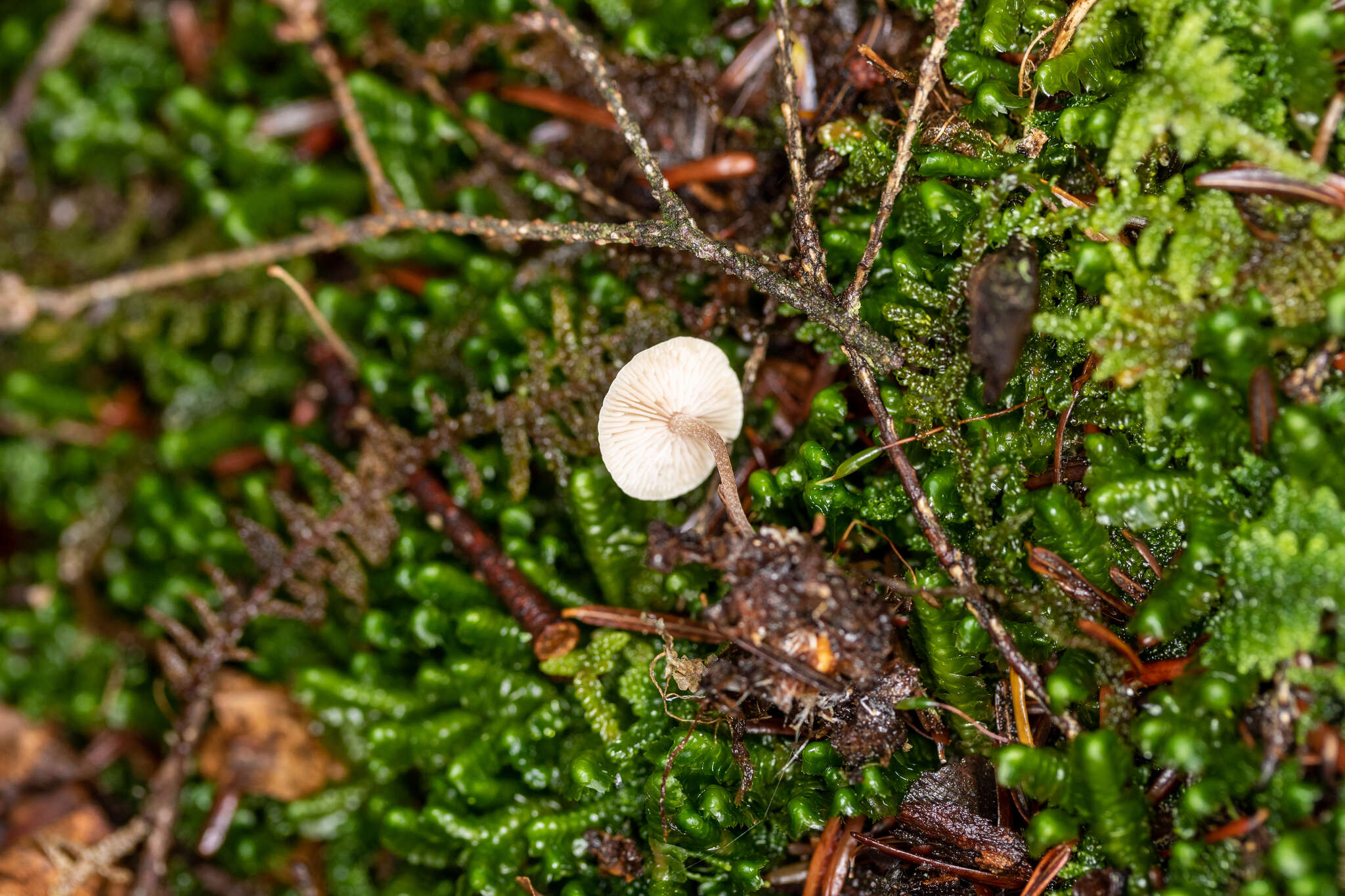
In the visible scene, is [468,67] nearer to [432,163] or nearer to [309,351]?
[432,163]

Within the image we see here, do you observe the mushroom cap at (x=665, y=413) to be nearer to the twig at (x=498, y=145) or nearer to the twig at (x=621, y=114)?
the twig at (x=621, y=114)

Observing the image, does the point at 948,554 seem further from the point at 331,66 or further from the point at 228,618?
the point at 331,66

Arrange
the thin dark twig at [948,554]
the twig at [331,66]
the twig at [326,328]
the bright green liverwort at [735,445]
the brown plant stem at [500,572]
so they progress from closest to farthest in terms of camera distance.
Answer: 1. the bright green liverwort at [735,445]
2. the thin dark twig at [948,554]
3. the brown plant stem at [500,572]
4. the twig at [326,328]
5. the twig at [331,66]

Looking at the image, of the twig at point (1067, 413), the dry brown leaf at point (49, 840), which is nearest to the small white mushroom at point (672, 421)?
the twig at point (1067, 413)

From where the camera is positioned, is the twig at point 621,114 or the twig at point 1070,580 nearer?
the twig at point 1070,580

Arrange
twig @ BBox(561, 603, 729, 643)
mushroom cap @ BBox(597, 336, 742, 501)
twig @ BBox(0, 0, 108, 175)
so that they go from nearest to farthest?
mushroom cap @ BBox(597, 336, 742, 501) → twig @ BBox(561, 603, 729, 643) → twig @ BBox(0, 0, 108, 175)

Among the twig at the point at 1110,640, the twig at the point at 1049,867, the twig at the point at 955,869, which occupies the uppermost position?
the twig at the point at 1110,640

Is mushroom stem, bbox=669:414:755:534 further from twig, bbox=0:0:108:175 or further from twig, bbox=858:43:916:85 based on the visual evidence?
twig, bbox=0:0:108:175

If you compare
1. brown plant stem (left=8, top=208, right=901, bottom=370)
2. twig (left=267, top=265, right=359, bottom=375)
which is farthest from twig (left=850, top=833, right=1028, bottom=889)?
twig (left=267, top=265, right=359, bottom=375)
